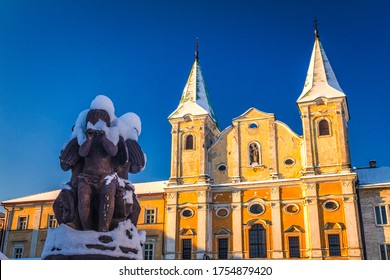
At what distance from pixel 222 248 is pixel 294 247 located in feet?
13.4

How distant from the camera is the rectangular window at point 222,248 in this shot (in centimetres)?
2555

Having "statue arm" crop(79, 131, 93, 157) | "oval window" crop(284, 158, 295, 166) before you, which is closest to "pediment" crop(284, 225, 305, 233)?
"oval window" crop(284, 158, 295, 166)

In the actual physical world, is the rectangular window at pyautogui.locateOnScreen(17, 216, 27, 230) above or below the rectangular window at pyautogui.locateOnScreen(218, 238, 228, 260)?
above

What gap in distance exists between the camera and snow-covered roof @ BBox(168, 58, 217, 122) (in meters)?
29.6

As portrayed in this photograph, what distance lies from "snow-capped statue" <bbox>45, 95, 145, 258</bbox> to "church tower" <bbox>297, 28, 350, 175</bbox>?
18.3m

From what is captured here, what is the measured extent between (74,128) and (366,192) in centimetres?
2040

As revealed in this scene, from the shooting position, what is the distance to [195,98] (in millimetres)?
30422

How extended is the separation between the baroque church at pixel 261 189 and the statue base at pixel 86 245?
17.9 meters

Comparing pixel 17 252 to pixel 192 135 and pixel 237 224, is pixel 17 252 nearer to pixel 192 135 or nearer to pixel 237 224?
pixel 192 135

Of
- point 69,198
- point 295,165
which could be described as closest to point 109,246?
point 69,198

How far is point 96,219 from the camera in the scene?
8.01 metres

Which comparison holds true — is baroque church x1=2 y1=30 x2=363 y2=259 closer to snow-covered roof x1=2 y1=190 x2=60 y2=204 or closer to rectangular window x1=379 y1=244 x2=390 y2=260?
rectangular window x1=379 y1=244 x2=390 y2=260
